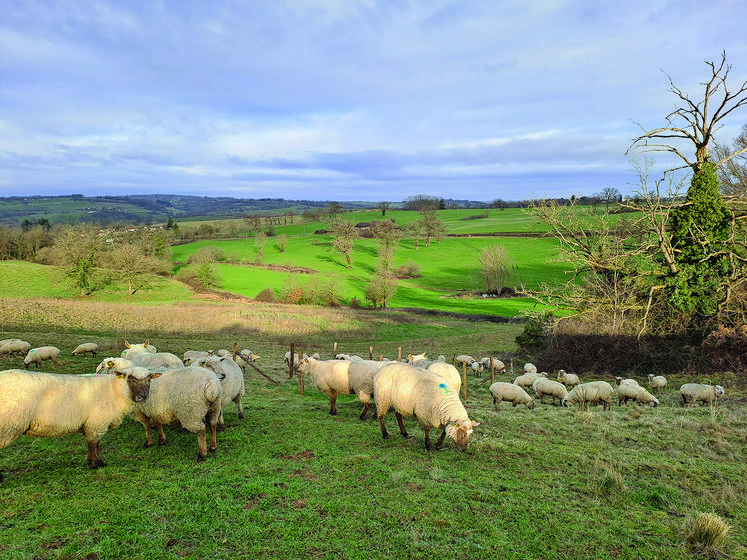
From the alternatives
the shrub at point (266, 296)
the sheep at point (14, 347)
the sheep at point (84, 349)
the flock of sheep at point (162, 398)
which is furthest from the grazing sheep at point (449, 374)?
the shrub at point (266, 296)

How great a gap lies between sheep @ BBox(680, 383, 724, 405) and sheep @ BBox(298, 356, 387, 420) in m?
11.0

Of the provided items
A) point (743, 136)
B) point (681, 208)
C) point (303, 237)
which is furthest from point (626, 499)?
point (303, 237)

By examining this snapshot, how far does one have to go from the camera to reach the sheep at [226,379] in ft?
33.0

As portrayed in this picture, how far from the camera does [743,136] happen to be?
38.5 meters

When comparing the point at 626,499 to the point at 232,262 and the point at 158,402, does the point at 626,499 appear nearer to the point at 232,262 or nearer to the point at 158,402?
the point at 158,402

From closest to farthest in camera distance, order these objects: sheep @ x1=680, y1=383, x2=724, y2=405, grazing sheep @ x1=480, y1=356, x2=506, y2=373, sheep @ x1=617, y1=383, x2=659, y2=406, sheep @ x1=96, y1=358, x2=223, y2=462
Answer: sheep @ x1=96, y1=358, x2=223, y2=462 → sheep @ x1=680, y1=383, x2=724, y2=405 → sheep @ x1=617, y1=383, x2=659, y2=406 → grazing sheep @ x1=480, y1=356, x2=506, y2=373

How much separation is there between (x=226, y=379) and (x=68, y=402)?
3347 mm

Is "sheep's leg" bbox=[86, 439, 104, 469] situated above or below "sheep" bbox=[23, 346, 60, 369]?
above

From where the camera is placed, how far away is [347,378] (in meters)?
12.4

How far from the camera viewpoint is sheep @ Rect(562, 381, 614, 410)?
1424 centimetres

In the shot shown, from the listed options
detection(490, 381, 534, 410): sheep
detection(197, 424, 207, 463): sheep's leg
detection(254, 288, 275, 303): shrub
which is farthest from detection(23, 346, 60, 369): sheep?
detection(254, 288, 275, 303): shrub

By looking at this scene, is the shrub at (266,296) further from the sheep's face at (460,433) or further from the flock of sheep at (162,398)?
the sheep's face at (460,433)

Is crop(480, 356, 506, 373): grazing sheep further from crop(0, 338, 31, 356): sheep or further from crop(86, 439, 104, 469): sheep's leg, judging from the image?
crop(0, 338, 31, 356): sheep

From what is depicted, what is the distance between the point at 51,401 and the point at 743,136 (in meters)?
54.0
